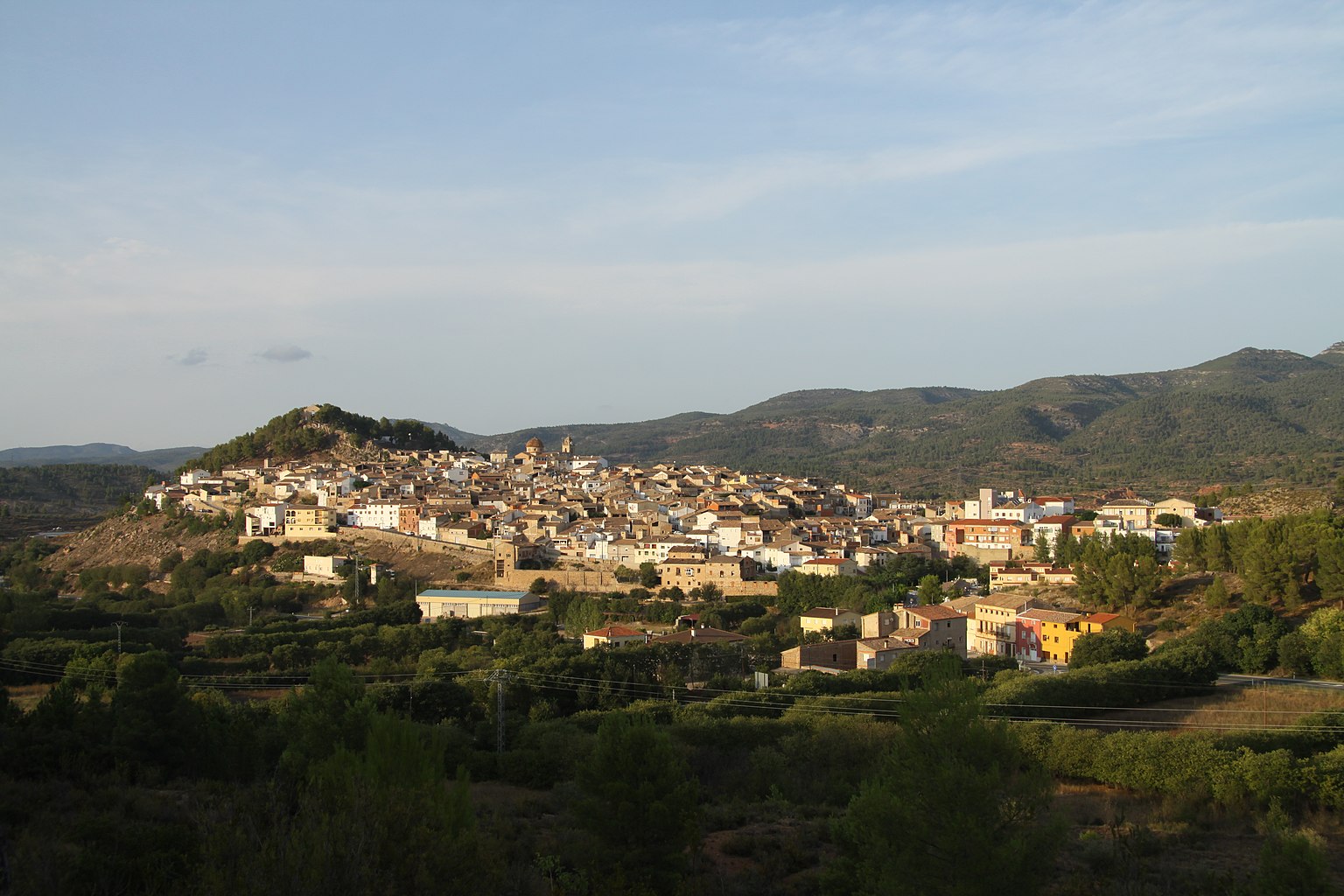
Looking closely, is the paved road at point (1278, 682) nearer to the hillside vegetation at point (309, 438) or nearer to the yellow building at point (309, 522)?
the yellow building at point (309, 522)

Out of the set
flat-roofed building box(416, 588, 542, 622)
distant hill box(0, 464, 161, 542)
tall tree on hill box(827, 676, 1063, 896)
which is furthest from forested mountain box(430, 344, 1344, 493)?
tall tree on hill box(827, 676, 1063, 896)

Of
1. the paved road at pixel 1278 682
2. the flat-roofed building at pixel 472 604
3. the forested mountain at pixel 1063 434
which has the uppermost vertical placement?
the forested mountain at pixel 1063 434

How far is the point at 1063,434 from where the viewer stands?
10744 centimetres

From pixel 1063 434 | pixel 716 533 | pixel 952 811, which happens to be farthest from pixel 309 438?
pixel 1063 434

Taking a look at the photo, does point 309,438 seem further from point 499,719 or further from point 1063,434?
point 1063,434

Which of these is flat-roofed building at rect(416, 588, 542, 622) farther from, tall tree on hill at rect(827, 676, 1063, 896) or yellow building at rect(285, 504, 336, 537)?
tall tree on hill at rect(827, 676, 1063, 896)

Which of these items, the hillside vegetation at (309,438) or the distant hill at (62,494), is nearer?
the distant hill at (62,494)

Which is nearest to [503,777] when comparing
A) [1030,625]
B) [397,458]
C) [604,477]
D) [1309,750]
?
[1309,750]

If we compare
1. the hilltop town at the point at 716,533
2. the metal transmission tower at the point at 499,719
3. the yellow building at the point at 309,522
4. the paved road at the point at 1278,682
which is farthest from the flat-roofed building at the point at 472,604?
the paved road at the point at 1278,682

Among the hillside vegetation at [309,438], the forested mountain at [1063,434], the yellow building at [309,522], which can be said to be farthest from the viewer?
the forested mountain at [1063,434]

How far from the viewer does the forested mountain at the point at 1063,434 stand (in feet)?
266

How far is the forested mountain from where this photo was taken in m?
81.1

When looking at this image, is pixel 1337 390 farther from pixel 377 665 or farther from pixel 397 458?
pixel 377 665

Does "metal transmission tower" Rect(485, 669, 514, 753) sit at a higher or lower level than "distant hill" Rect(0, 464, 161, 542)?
lower
